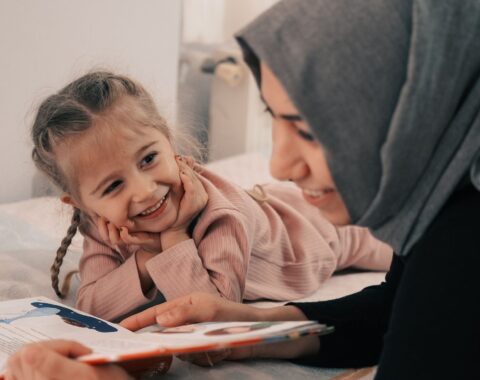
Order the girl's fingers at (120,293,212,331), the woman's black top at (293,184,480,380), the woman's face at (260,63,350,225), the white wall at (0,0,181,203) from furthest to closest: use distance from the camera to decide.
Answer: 1. the white wall at (0,0,181,203)
2. the girl's fingers at (120,293,212,331)
3. the woman's face at (260,63,350,225)
4. the woman's black top at (293,184,480,380)

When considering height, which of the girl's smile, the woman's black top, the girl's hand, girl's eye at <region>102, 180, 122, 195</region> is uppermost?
the woman's black top

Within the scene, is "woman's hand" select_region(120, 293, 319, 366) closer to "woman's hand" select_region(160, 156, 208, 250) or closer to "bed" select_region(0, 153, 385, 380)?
"bed" select_region(0, 153, 385, 380)

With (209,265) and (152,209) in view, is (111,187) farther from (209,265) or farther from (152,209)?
(209,265)

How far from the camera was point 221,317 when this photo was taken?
1090 millimetres

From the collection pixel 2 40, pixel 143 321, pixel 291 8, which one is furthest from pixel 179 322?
pixel 2 40

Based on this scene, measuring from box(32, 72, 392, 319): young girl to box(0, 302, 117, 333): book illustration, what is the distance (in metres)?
0.19

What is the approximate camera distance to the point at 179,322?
107 centimetres

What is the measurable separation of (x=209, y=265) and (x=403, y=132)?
632mm

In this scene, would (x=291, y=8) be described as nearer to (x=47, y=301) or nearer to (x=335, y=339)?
(x=335, y=339)

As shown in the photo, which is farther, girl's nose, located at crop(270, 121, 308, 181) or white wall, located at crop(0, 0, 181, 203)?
white wall, located at crop(0, 0, 181, 203)

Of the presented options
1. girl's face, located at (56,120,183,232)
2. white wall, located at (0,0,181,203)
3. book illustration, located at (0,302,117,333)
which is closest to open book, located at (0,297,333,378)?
book illustration, located at (0,302,117,333)

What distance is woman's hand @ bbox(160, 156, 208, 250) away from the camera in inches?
53.8

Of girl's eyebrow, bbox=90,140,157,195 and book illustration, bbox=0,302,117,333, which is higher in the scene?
girl's eyebrow, bbox=90,140,157,195

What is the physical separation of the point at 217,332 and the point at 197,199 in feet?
1.70
